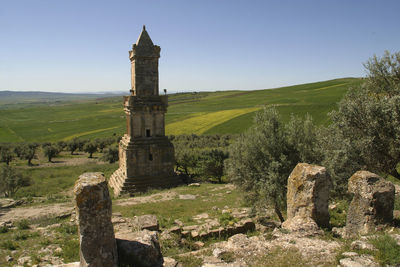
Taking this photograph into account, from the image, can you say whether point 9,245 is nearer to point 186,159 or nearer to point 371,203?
point 371,203

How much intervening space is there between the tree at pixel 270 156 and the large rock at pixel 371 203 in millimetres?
3455

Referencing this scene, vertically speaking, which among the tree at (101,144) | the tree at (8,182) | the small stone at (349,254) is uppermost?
the small stone at (349,254)

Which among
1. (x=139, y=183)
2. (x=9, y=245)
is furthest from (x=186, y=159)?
(x=9, y=245)

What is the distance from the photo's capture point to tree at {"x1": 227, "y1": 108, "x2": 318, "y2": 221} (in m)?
11.5

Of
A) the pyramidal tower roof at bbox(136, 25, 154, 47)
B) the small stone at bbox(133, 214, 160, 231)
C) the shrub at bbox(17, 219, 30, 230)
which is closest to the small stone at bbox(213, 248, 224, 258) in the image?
the small stone at bbox(133, 214, 160, 231)

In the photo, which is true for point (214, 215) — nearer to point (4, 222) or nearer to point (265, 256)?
point (265, 256)

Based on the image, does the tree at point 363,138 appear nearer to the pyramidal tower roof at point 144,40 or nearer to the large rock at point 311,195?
the large rock at point 311,195

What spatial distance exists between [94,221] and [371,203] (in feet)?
24.4

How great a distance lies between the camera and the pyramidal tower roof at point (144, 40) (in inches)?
829

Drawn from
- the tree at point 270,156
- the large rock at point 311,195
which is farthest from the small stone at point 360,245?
the tree at point 270,156

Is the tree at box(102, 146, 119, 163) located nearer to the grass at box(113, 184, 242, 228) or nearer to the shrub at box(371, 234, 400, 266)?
the grass at box(113, 184, 242, 228)

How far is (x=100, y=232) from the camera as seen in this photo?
239 inches

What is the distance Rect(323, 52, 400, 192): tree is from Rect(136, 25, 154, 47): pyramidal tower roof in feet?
47.6

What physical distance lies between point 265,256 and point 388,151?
354 inches
